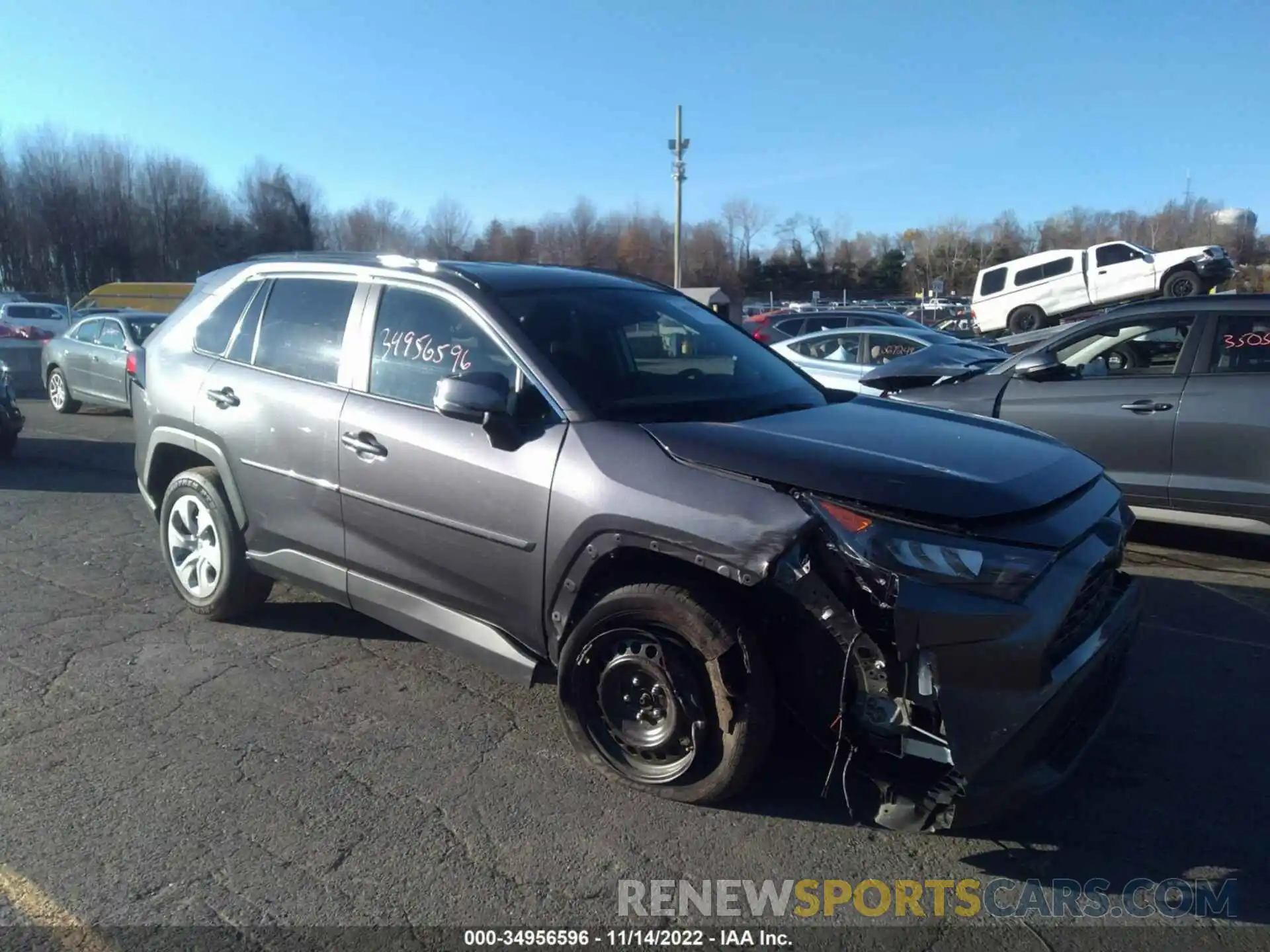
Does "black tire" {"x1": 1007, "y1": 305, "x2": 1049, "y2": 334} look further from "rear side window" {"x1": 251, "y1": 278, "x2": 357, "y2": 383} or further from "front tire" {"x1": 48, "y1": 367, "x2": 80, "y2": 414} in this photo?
"rear side window" {"x1": 251, "y1": 278, "x2": 357, "y2": 383}

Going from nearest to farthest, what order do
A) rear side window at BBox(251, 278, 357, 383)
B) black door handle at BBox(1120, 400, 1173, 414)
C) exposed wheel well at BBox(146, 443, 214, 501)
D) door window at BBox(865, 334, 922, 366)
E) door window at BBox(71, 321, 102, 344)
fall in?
rear side window at BBox(251, 278, 357, 383) → exposed wheel well at BBox(146, 443, 214, 501) → black door handle at BBox(1120, 400, 1173, 414) → door window at BBox(865, 334, 922, 366) → door window at BBox(71, 321, 102, 344)

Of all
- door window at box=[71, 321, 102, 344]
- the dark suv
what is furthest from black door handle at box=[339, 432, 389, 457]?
door window at box=[71, 321, 102, 344]

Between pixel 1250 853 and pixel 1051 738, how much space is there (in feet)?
2.48

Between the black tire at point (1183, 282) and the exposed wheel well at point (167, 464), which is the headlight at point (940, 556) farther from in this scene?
A: the black tire at point (1183, 282)

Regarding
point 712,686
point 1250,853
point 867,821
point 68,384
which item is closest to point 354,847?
point 712,686

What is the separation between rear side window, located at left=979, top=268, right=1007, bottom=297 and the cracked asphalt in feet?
81.1

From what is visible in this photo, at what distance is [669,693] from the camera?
3.17 m

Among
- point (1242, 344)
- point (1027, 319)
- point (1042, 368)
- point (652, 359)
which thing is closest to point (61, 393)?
point (652, 359)

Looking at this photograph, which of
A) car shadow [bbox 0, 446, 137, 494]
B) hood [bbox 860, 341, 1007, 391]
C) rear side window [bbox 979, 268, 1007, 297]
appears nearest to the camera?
hood [bbox 860, 341, 1007, 391]

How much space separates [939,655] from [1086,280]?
26713 mm

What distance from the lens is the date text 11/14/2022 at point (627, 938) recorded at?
8.70ft

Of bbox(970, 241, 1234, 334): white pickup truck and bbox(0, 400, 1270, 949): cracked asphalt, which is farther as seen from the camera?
bbox(970, 241, 1234, 334): white pickup truck

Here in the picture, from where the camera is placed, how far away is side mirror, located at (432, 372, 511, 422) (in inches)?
136

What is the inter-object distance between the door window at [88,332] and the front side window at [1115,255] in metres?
23.8
